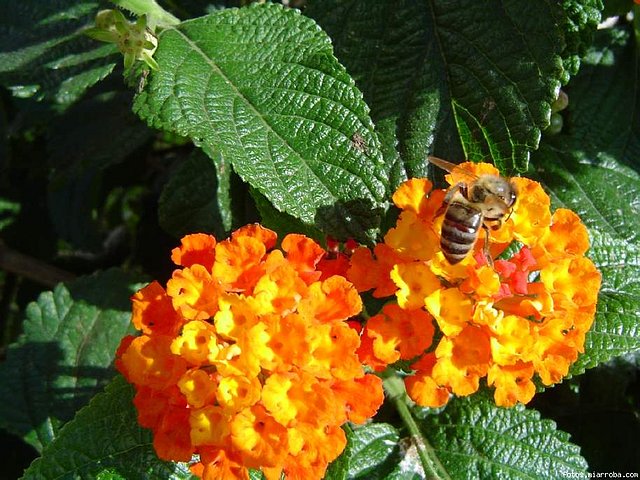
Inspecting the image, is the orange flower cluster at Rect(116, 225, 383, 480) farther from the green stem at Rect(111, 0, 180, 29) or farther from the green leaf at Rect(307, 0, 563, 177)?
the green stem at Rect(111, 0, 180, 29)

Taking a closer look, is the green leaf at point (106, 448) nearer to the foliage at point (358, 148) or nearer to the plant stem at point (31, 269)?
the foliage at point (358, 148)

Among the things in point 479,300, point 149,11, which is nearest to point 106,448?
point 479,300

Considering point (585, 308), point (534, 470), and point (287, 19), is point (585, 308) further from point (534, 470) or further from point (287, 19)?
point (287, 19)

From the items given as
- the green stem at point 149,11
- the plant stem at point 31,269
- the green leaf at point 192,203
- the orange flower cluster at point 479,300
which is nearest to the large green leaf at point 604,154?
the orange flower cluster at point 479,300

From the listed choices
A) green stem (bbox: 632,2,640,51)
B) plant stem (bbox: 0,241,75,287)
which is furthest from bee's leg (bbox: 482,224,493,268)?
plant stem (bbox: 0,241,75,287)

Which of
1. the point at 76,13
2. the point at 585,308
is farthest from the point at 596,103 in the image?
the point at 76,13
